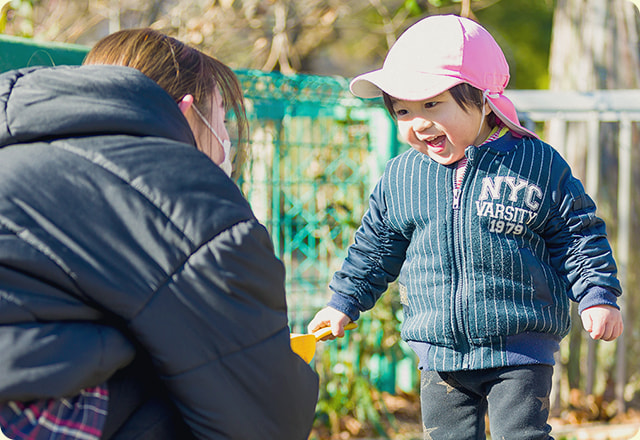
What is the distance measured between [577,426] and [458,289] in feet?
7.03

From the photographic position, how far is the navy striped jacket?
189 centimetres

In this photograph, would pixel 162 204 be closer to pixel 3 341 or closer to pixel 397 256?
pixel 3 341

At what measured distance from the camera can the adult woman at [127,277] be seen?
3.48 feet

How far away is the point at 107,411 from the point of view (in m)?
1.12

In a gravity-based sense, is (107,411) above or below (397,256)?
above

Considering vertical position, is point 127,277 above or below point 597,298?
above

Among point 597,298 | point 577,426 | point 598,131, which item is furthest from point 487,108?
point 577,426

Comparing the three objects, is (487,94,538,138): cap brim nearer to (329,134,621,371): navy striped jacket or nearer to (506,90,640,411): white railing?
(329,134,621,371): navy striped jacket

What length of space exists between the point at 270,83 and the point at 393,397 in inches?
74.8

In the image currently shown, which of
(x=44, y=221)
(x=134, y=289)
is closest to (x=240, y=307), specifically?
(x=134, y=289)

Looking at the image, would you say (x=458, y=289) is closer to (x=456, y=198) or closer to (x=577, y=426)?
(x=456, y=198)

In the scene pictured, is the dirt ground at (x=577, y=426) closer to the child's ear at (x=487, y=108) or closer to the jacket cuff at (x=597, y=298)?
the jacket cuff at (x=597, y=298)

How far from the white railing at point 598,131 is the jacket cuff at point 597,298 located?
1.81 meters

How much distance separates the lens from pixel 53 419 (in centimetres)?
108
